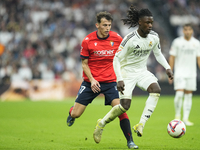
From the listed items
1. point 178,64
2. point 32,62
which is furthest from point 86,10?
point 178,64

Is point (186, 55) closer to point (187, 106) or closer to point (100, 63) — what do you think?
point (187, 106)

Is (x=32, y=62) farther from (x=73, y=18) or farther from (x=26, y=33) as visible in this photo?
(x=73, y=18)

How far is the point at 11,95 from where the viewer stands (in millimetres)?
17953

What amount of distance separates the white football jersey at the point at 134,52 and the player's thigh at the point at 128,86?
0.50ft

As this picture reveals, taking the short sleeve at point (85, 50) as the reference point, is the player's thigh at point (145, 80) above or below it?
below

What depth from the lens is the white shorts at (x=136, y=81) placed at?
19.5ft

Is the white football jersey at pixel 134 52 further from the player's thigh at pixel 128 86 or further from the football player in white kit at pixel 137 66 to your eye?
the player's thigh at pixel 128 86

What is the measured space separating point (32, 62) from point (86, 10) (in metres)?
5.97

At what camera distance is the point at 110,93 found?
21.1ft

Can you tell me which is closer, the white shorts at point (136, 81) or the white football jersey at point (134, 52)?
the white football jersey at point (134, 52)

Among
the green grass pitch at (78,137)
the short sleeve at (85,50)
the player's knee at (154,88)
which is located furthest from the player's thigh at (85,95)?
the player's knee at (154,88)

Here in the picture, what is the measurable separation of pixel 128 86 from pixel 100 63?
0.87m

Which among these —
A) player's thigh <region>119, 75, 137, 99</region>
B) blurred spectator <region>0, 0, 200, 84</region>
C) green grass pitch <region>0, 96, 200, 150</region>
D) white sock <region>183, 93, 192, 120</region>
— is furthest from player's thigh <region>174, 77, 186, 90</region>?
blurred spectator <region>0, 0, 200, 84</region>

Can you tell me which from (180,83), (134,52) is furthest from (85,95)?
(180,83)
